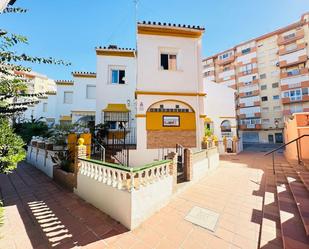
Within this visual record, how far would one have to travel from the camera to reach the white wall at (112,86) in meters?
12.3

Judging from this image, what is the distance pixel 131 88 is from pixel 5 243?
1121cm

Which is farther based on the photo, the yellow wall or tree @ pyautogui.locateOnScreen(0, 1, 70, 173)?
the yellow wall

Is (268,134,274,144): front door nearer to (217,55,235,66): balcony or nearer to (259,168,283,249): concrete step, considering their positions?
(217,55,235,66): balcony

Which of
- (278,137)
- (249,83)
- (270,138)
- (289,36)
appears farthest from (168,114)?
(289,36)

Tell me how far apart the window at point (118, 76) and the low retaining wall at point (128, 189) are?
8813 millimetres

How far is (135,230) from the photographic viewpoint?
12.2 ft

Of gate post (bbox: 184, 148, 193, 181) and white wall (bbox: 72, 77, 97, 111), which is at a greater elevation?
white wall (bbox: 72, 77, 97, 111)

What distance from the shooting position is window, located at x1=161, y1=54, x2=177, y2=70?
396 inches

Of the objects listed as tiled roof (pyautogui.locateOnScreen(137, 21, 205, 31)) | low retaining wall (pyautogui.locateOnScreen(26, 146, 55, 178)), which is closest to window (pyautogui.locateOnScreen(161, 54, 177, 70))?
tiled roof (pyautogui.locateOnScreen(137, 21, 205, 31))

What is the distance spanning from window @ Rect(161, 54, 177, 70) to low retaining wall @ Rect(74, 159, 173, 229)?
6.84m

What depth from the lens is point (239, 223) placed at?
12.6 feet

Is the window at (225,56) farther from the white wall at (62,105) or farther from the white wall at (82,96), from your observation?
the white wall at (62,105)

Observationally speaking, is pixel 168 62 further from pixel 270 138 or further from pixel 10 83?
pixel 270 138

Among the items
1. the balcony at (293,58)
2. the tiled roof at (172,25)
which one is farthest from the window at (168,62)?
the balcony at (293,58)
